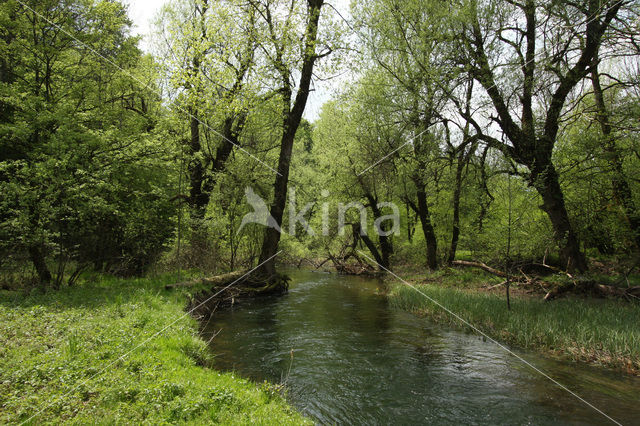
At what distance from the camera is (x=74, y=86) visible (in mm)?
11711

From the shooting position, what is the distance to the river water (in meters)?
5.16

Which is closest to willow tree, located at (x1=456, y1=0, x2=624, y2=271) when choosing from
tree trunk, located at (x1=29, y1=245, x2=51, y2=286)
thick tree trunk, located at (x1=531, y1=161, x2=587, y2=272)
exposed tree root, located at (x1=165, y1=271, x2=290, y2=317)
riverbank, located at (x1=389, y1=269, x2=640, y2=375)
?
thick tree trunk, located at (x1=531, y1=161, x2=587, y2=272)

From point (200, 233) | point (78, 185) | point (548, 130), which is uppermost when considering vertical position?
point (548, 130)

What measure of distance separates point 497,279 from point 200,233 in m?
12.3

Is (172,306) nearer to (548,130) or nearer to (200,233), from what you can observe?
(200,233)

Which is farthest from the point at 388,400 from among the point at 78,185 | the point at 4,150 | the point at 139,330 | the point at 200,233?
the point at 4,150

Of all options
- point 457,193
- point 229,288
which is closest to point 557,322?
point 457,193

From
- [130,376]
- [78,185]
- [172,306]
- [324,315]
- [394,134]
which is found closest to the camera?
[130,376]

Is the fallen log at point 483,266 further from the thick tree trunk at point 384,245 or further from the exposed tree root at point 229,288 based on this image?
the exposed tree root at point 229,288

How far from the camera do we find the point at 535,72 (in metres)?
11.6

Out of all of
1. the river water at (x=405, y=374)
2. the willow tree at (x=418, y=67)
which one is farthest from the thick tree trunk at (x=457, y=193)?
the river water at (x=405, y=374)

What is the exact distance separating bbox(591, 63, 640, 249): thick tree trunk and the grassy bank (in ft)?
37.3

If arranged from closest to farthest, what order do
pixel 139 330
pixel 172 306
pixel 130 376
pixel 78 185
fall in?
1. pixel 130 376
2. pixel 139 330
3. pixel 172 306
4. pixel 78 185

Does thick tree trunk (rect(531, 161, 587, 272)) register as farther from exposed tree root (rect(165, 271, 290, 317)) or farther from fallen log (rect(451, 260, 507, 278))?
exposed tree root (rect(165, 271, 290, 317))
